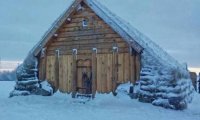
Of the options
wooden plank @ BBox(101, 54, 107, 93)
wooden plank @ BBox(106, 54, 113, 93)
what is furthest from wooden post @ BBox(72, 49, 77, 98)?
wooden plank @ BBox(106, 54, 113, 93)

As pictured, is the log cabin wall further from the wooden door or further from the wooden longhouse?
the wooden door

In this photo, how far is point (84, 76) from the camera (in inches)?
819

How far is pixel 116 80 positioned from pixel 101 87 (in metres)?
1.00

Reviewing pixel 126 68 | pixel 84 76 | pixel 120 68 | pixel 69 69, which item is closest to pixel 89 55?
pixel 84 76

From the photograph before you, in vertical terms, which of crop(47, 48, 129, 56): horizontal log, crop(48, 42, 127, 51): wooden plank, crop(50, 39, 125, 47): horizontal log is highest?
crop(50, 39, 125, 47): horizontal log

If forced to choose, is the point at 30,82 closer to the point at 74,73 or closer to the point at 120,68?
the point at 74,73

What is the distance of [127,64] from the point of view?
19.2 meters

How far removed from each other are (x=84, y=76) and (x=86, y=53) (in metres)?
1.34

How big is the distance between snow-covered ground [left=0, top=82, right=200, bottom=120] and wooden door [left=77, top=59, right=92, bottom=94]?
3.13 ft

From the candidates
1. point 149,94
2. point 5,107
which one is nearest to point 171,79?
point 149,94

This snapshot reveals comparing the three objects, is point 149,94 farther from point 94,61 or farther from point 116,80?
point 94,61

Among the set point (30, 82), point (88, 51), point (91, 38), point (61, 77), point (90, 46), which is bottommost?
point (30, 82)

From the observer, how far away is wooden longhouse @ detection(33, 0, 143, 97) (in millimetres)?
19328

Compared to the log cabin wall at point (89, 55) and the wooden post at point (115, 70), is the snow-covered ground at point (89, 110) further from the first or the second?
the log cabin wall at point (89, 55)
